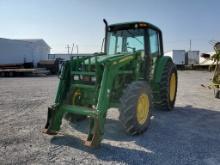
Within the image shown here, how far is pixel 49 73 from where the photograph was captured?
32.0 meters

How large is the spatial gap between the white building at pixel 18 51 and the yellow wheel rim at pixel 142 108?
30.7 metres

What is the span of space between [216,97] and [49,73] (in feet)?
75.0

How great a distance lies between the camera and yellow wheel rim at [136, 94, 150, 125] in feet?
20.0

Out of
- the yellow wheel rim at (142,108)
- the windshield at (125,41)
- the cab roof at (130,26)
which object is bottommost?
the yellow wheel rim at (142,108)

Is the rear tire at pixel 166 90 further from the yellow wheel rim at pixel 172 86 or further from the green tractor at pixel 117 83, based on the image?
the yellow wheel rim at pixel 172 86

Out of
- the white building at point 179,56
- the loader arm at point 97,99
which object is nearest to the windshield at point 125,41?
the loader arm at point 97,99

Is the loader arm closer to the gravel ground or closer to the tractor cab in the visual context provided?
the gravel ground

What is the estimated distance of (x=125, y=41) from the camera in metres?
7.80

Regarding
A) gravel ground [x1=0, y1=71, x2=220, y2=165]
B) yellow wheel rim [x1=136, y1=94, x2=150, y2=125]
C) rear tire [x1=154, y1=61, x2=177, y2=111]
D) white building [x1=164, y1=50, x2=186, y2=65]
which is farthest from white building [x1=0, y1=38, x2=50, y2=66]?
yellow wheel rim [x1=136, y1=94, x2=150, y2=125]

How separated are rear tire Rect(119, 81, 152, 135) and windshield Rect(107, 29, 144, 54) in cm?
157

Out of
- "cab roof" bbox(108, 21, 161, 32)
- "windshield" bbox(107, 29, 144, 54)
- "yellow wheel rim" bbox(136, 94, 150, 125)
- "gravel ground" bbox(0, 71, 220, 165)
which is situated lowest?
"gravel ground" bbox(0, 71, 220, 165)

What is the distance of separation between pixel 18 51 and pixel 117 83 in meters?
32.4

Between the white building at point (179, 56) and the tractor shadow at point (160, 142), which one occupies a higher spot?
the white building at point (179, 56)

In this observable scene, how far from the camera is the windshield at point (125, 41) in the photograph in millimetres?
7543
